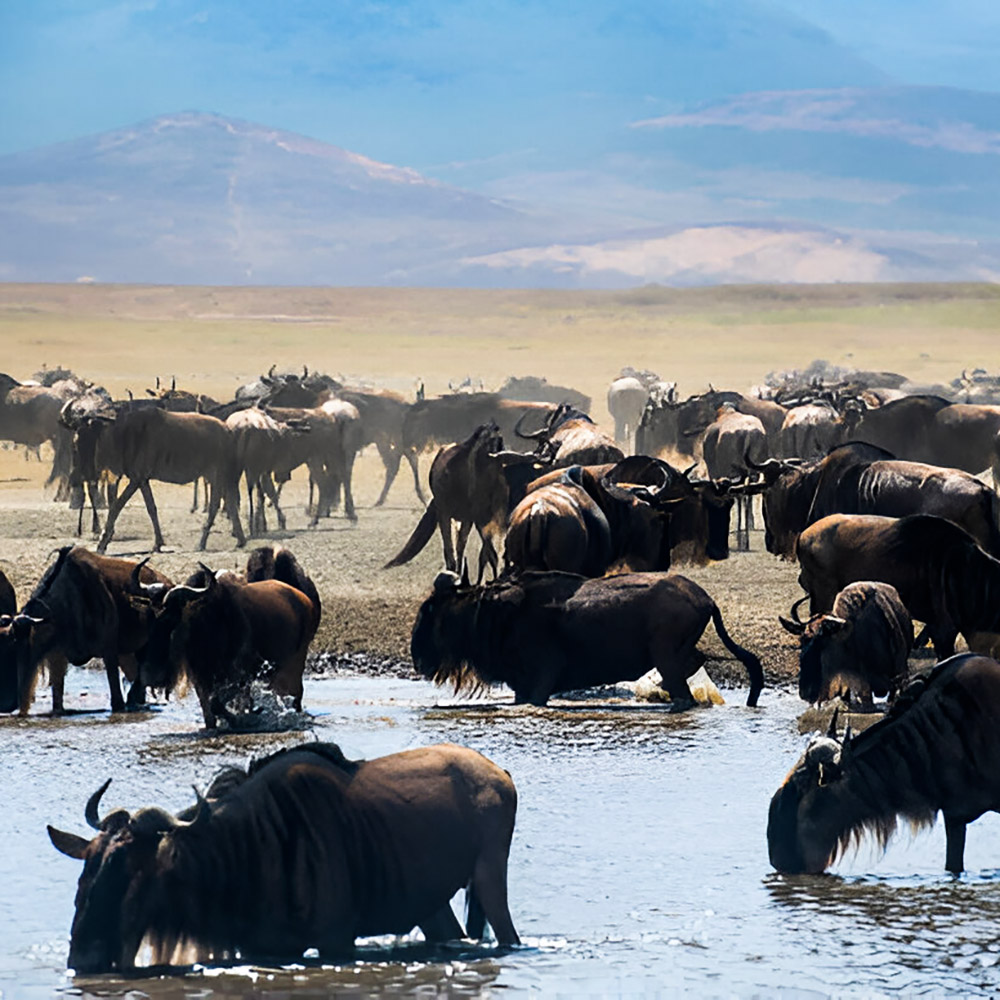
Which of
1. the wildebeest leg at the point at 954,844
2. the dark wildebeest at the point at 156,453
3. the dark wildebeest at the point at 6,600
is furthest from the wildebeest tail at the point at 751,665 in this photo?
the dark wildebeest at the point at 156,453

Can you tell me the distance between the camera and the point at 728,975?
631cm

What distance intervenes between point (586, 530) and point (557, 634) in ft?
6.49

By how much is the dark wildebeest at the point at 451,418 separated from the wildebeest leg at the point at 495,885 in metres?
20.8

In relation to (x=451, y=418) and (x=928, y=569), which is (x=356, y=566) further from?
(x=451, y=418)

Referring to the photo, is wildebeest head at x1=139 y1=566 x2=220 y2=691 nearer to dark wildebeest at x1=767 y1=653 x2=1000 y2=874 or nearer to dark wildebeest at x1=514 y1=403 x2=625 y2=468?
dark wildebeest at x1=767 y1=653 x2=1000 y2=874

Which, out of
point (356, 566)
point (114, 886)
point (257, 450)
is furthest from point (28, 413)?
point (114, 886)

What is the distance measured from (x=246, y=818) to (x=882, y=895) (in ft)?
8.12

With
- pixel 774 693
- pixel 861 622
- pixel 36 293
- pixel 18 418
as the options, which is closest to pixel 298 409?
pixel 18 418

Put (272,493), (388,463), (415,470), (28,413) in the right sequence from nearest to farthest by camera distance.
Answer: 1. (272,493)
2. (415,470)
3. (388,463)
4. (28,413)

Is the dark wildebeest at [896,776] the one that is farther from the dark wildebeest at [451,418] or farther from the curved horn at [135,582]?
the dark wildebeest at [451,418]

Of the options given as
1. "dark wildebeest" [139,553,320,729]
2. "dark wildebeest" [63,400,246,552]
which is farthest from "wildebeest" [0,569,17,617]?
"dark wildebeest" [63,400,246,552]

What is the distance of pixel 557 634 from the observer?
10625 mm

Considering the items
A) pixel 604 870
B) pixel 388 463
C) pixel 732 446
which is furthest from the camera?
pixel 388 463

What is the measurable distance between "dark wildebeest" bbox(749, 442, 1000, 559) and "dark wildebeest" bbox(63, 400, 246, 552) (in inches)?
266
